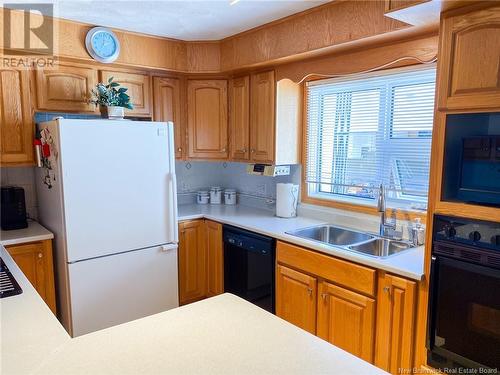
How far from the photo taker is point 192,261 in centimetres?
315

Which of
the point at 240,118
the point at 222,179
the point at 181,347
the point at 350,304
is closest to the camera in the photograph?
the point at 181,347

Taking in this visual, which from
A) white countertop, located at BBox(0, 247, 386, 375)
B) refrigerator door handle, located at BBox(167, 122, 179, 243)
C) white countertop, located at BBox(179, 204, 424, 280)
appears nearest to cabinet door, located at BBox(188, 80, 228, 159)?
white countertop, located at BBox(179, 204, 424, 280)

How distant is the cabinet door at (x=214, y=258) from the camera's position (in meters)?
3.06

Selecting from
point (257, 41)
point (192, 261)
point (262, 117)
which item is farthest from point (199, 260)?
point (257, 41)

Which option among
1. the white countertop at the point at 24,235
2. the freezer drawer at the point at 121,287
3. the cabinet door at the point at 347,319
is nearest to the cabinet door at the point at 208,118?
the freezer drawer at the point at 121,287

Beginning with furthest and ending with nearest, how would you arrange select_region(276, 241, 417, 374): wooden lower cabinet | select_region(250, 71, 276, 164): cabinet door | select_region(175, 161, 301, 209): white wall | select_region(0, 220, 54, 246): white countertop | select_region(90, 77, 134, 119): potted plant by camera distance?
select_region(175, 161, 301, 209): white wall
select_region(250, 71, 276, 164): cabinet door
select_region(90, 77, 134, 119): potted plant
select_region(0, 220, 54, 246): white countertop
select_region(276, 241, 417, 374): wooden lower cabinet

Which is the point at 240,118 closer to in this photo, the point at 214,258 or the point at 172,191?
the point at 172,191

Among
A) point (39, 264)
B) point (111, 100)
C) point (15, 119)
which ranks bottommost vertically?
point (39, 264)

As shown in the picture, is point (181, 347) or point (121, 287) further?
point (121, 287)

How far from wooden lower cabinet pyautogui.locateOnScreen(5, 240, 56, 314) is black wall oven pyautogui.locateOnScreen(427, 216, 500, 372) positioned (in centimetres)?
234

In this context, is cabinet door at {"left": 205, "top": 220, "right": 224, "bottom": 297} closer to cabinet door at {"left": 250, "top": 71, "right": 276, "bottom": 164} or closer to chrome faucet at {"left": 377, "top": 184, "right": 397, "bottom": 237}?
cabinet door at {"left": 250, "top": 71, "right": 276, "bottom": 164}

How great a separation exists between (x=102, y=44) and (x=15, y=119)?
820mm

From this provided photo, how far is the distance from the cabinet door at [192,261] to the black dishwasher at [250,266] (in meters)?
0.25

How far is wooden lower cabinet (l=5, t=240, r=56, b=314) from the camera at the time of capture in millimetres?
2403
